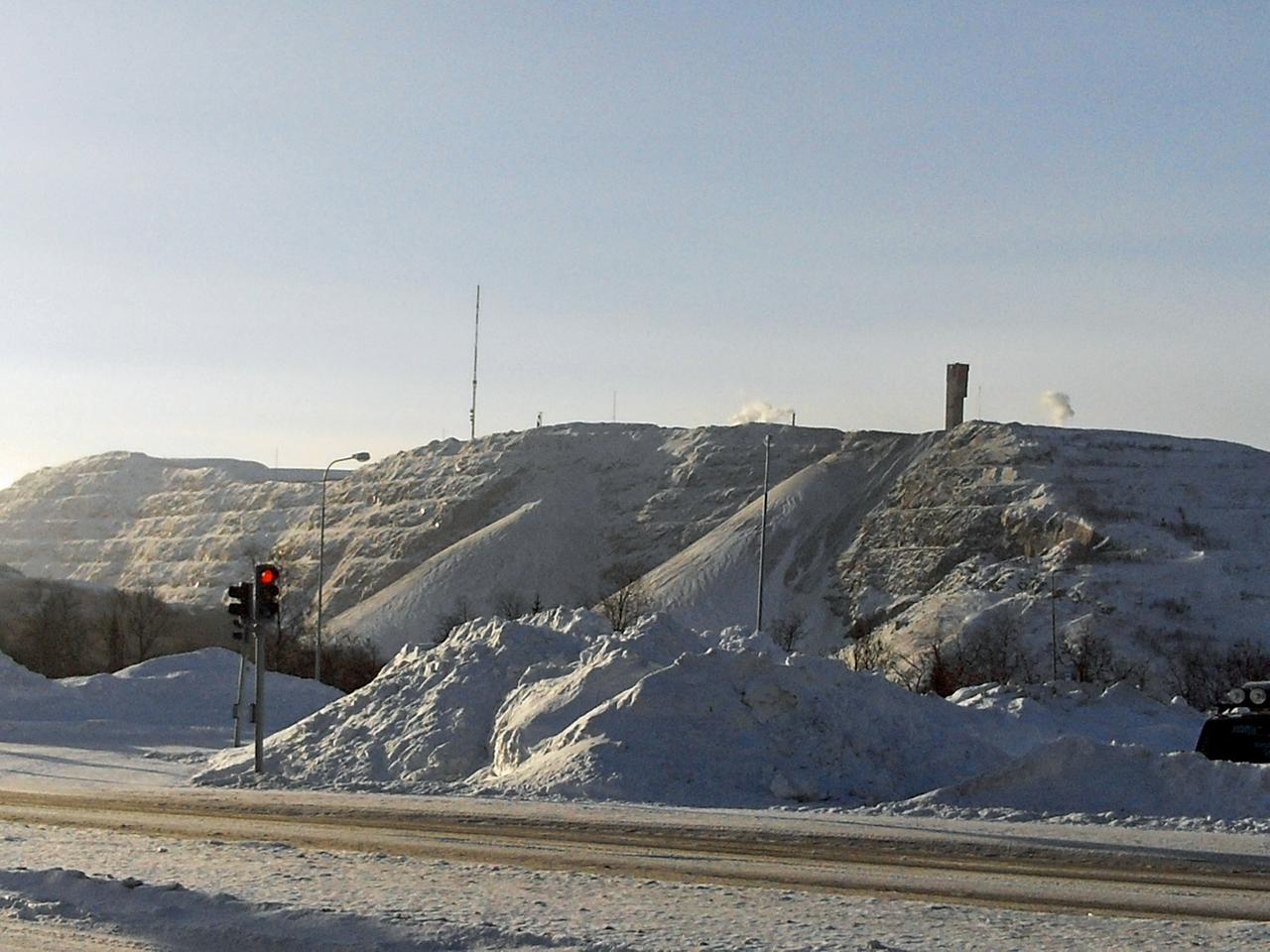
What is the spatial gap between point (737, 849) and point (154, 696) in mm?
31145

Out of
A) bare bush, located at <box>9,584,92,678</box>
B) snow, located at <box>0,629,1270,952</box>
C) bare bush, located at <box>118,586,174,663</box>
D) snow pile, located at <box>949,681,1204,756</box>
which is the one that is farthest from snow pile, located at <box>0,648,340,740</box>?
bare bush, located at <box>118,586,174,663</box>

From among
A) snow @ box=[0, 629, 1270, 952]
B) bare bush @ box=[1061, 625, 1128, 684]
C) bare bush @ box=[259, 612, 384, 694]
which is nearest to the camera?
snow @ box=[0, 629, 1270, 952]

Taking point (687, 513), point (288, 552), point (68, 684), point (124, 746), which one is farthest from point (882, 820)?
point (288, 552)

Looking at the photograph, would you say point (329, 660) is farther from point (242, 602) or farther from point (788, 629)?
point (242, 602)

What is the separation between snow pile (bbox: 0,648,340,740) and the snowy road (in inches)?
839

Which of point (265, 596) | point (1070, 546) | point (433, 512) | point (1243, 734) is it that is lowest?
point (1243, 734)

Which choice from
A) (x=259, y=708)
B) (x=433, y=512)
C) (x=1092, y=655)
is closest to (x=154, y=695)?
(x=259, y=708)

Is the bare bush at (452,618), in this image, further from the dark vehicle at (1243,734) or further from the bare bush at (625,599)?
the dark vehicle at (1243,734)

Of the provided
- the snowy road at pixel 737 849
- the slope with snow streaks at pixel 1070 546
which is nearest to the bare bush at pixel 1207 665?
the slope with snow streaks at pixel 1070 546

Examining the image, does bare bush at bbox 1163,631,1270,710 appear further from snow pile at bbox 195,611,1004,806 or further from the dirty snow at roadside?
the dirty snow at roadside

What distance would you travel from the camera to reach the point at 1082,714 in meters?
39.8

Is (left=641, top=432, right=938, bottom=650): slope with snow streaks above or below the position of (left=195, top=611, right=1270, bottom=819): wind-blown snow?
above

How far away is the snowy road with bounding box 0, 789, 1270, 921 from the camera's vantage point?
491 inches

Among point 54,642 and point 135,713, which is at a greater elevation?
point 54,642
